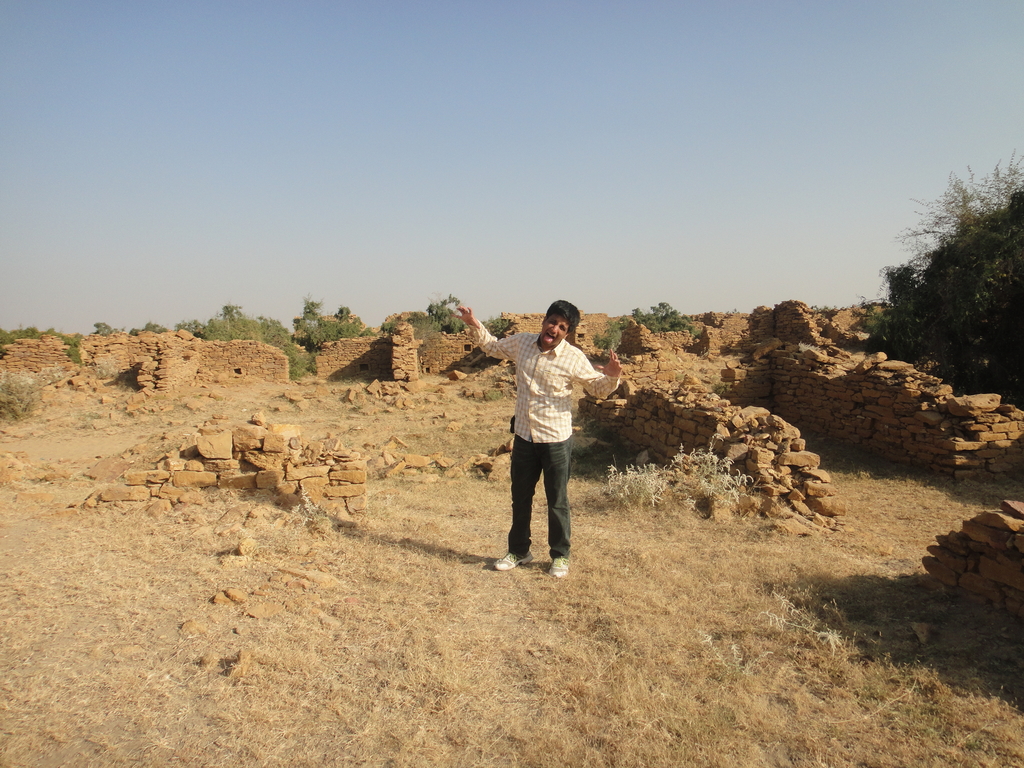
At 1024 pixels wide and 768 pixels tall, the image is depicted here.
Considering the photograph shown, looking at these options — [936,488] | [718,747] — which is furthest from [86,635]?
[936,488]

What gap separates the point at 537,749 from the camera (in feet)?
8.49

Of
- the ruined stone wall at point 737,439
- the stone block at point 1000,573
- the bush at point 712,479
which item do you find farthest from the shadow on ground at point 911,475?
the stone block at point 1000,573

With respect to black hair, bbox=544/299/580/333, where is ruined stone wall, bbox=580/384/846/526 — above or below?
below

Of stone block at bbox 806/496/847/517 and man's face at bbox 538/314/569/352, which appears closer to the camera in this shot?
man's face at bbox 538/314/569/352

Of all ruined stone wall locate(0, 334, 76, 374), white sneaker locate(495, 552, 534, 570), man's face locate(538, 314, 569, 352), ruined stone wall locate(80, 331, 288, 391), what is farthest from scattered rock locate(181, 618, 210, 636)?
ruined stone wall locate(0, 334, 76, 374)

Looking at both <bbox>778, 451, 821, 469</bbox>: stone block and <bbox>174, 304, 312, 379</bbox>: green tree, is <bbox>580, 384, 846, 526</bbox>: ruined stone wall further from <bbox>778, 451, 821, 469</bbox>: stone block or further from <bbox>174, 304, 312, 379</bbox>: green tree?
<bbox>174, 304, 312, 379</bbox>: green tree

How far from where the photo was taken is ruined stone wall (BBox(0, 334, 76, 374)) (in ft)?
54.0

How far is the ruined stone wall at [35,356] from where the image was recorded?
54.0ft

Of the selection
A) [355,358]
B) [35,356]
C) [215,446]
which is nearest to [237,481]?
[215,446]

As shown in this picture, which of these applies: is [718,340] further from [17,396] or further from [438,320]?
[17,396]

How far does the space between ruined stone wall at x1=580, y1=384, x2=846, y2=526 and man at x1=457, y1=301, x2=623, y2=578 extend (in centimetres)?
319

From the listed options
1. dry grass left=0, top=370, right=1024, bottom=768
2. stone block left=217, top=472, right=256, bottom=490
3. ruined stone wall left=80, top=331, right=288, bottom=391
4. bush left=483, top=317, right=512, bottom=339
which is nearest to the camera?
dry grass left=0, top=370, right=1024, bottom=768

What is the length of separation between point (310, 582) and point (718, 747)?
2.87 m

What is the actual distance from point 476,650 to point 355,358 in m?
17.0
